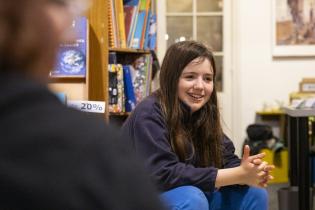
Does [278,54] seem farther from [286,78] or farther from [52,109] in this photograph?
[52,109]

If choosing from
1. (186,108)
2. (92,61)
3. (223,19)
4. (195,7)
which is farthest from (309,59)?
(186,108)

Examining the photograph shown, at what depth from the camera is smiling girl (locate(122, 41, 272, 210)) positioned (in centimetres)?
157

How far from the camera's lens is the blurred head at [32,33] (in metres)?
0.42

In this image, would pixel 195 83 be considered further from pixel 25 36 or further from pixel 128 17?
pixel 25 36

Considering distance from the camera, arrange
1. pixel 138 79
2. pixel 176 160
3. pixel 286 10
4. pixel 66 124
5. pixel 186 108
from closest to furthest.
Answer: pixel 66 124 → pixel 176 160 → pixel 186 108 → pixel 138 79 → pixel 286 10

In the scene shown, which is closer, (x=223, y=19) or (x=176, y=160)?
(x=176, y=160)

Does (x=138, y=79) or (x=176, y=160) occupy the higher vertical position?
(x=138, y=79)

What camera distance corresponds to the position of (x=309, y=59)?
4.24 metres

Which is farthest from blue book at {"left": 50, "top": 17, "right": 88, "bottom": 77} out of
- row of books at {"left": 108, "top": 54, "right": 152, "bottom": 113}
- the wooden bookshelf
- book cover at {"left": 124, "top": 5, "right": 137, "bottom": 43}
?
book cover at {"left": 124, "top": 5, "right": 137, "bottom": 43}

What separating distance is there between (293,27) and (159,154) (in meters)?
2.95

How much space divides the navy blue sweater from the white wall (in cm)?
268

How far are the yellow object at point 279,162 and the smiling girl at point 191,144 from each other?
7.01ft

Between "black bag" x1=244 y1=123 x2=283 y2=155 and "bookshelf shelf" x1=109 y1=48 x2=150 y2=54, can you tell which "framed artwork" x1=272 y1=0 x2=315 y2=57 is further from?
"bookshelf shelf" x1=109 y1=48 x2=150 y2=54

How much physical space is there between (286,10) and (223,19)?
53 cm
